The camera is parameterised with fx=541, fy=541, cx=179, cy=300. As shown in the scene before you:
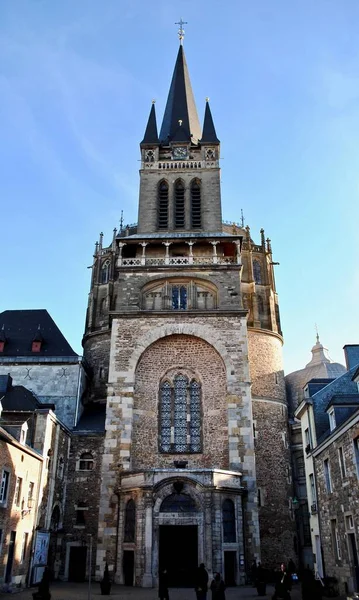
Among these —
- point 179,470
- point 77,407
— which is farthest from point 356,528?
point 77,407

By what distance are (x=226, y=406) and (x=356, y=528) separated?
1032 cm

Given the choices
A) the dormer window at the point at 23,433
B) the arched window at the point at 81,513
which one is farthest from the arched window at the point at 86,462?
the dormer window at the point at 23,433

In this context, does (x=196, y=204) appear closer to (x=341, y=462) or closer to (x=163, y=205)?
(x=163, y=205)

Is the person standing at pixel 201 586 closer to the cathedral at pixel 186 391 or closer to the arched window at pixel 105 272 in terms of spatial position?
the cathedral at pixel 186 391

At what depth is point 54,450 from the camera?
2542 centimetres

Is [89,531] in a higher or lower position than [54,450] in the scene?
lower

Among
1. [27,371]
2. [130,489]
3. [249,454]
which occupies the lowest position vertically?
[130,489]

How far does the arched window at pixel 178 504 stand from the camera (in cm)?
2208

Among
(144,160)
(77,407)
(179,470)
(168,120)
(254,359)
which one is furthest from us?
(168,120)

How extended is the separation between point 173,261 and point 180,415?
8531 mm

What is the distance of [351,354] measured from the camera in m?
24.4

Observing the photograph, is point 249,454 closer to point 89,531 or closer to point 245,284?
point 89,531

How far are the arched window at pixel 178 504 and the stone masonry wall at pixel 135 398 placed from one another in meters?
2.89

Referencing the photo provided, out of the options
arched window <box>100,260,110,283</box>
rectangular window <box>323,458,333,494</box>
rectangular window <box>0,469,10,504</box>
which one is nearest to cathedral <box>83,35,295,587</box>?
arched window <box>100,260,110,283</box>
